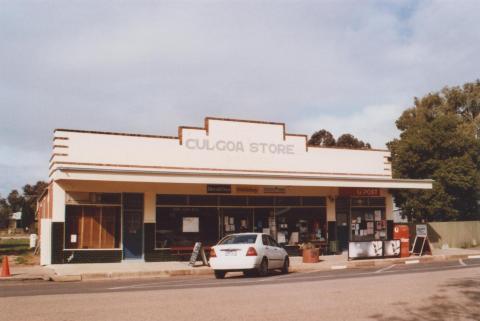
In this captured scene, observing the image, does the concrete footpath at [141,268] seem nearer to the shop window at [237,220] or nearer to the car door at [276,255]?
the car door at [276,255]

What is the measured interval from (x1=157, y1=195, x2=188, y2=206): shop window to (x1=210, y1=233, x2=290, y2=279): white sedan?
7504mm

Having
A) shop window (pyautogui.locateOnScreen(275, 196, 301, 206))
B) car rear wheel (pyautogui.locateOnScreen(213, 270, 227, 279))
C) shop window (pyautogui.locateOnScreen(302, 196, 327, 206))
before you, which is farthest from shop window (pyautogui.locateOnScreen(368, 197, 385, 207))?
car rear wheel (pyautogui.locateOnScreen(213, 270, 227, 279))

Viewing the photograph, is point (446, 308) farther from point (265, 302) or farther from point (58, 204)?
point (58, 204)

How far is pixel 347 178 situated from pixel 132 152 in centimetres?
1069

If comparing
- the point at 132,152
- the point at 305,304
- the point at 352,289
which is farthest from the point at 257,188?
the point at 305,304

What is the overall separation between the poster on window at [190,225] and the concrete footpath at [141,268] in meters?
2.46

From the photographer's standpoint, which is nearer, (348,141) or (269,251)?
(269,251)

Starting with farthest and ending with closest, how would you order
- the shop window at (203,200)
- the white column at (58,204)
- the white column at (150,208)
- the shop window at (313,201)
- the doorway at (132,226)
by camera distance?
the shop window at (313,201)
the shop window at (203,200)
the white column at (150,208)
the doorway at (132,226)
the white column at (58,204)

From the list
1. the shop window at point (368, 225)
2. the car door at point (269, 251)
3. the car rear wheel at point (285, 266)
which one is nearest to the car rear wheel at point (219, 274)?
the car door at point (269, 251)

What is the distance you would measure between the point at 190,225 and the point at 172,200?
1.49m

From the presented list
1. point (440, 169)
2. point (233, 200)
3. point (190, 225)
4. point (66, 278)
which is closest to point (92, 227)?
point (190, 225)

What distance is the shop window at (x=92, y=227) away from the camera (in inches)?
1018

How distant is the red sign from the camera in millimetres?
31938

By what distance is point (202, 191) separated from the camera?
94.4ft
